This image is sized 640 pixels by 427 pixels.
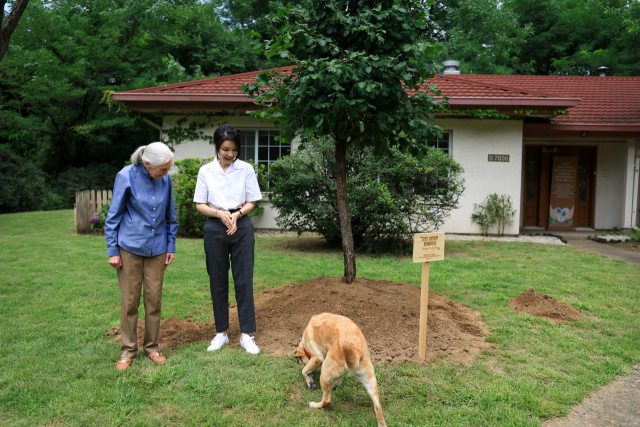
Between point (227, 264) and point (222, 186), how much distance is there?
710 mm

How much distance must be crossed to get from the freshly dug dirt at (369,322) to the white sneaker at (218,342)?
5.1 inches

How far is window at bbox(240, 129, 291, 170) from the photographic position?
38.6 feet

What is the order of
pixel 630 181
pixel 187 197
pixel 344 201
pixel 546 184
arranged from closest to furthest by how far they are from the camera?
1. pixel 344 201
2. pixel 187 197
3. pixel 630 181
4. pixel 546 184

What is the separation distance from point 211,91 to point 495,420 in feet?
34.1

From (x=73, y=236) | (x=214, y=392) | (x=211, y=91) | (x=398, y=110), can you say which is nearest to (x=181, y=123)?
(x=211, y=91)

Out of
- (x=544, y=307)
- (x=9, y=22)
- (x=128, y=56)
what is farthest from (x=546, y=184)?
(x=128, y=56)

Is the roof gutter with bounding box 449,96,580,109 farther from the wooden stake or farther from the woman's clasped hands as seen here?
the woman's clasped hands

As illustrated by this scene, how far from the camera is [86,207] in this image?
11.0 meters

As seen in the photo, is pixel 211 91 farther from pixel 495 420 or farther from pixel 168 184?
pixel 495 420

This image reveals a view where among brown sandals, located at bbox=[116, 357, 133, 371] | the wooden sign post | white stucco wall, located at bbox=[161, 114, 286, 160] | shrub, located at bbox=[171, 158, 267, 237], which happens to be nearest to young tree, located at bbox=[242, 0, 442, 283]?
the wooden sign post

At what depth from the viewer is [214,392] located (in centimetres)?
318

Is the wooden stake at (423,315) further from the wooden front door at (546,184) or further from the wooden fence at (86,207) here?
the wooden front door at (546,184)

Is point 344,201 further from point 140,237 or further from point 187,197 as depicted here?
point 187,197

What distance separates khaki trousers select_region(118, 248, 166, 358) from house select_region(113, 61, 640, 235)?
7.79 m
